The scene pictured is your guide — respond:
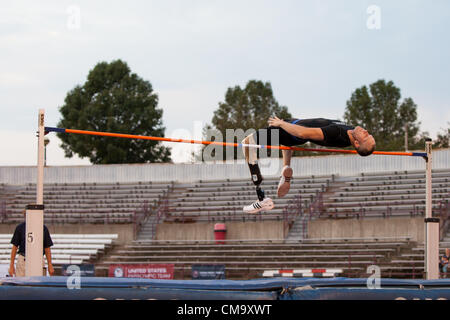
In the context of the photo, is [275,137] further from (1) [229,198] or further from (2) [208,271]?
(1) [229,198]

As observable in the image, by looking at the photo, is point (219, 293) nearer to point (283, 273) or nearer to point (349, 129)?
point (349, 129)

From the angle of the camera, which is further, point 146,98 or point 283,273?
point 146,98

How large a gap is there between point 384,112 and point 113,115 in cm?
1647

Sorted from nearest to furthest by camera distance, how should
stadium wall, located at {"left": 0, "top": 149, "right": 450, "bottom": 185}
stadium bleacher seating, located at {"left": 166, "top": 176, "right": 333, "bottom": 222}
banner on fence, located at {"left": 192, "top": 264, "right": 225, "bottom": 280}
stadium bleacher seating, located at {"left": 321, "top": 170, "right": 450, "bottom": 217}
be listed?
banner on fence, located at {"left": 192, "top": 264, "right": 225, "bottom": 280} → stadium bleacher seating, located at {"left": 321, "top": 170, "right": 450, "bottom": 217} → stadium bleacher seating, located at {"left": 166, "top": 176, "right": 333, "bottom": 222} → stadium wall, located at {"left": 0, "top": 149, "right": 450, "bottom": 185}

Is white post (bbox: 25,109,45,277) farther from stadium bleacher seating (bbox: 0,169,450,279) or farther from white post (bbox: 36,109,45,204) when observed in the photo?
stadium bleacher seating (bbox: 0,169,450,279)

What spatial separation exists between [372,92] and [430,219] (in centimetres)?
3616

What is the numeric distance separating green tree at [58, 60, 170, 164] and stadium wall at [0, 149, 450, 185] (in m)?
11.7

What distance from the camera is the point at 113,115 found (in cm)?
3984

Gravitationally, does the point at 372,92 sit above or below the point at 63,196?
A: above

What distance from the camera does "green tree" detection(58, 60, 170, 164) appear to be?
38.9 metres

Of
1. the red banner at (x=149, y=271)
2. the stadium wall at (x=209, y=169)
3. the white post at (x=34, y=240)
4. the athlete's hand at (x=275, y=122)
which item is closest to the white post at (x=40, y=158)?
the white post at (x=34, y=240)

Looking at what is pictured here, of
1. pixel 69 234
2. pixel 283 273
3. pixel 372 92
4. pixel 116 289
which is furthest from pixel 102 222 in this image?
pixel 372 92

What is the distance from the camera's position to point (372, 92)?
44844mm

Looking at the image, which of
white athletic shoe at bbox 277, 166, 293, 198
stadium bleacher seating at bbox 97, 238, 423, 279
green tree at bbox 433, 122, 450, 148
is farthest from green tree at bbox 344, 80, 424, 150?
white athletic shoe at bbox 277, 166, 293, 198
